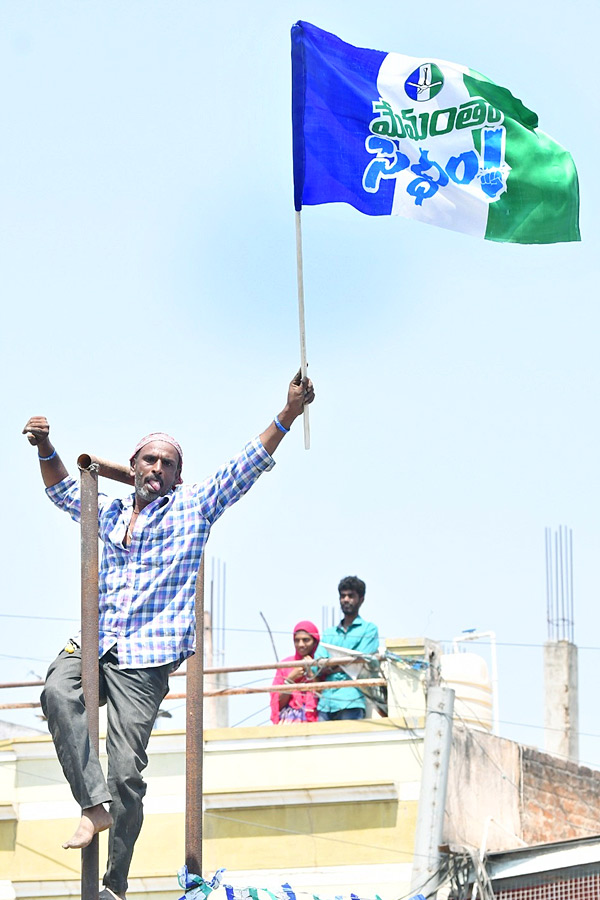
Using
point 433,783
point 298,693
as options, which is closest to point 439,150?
point 433,783

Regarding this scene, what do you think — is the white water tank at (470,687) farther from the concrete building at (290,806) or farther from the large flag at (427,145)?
the large flag at (427,145)

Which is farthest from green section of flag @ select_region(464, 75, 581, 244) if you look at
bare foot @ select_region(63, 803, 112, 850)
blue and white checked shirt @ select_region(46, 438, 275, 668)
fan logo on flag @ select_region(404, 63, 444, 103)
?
bare foot @ select_region(63, 803, 112, 850)

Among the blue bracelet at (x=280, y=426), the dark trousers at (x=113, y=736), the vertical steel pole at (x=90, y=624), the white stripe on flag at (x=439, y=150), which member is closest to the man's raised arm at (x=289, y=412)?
the blue bracelet at (x=280, y=426)

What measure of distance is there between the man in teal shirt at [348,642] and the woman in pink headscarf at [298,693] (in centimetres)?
10

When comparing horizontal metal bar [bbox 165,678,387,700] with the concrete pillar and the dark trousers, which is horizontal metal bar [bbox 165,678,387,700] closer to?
the dark trousers

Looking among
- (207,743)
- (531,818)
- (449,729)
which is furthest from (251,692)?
(531,818)

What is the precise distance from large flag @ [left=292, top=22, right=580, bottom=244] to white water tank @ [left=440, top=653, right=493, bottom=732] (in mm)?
6326

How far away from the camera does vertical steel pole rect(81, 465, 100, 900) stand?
625 centimetres

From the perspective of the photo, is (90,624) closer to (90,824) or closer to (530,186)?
(90,824)

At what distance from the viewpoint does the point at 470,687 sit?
1430cm

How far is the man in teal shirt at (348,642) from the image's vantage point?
12.8 m

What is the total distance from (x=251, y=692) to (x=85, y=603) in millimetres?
6933

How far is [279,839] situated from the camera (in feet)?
43.7

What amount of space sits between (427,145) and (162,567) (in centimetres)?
311
